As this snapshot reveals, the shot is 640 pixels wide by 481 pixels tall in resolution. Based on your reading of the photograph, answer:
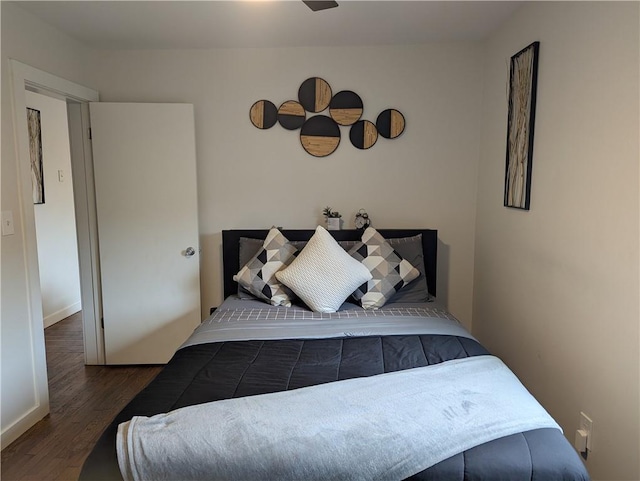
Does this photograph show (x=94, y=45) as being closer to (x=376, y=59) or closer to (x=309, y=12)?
(x=309, y=12)

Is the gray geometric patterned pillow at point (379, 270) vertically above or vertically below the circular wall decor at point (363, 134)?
below

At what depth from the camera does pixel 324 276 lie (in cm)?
260

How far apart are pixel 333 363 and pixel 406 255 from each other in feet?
4.28

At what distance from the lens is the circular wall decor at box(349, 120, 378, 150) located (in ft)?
10.6

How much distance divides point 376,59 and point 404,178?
90 centimetres

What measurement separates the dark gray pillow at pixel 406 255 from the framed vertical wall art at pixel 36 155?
2.52 m

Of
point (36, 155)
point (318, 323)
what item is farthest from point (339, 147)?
point (36, 155)

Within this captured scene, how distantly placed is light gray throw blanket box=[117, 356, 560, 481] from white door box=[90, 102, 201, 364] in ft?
6.62

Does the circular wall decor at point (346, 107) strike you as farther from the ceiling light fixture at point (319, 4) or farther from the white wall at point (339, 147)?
the ceiling light fixture at point (319, 4)

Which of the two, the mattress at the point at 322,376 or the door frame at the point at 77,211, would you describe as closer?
the mattress at the point at 322,376

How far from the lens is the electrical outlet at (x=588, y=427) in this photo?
185 cm

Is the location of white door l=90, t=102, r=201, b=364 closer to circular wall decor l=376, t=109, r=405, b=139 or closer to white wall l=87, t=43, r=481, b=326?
white wall l=87, t=43, r=481, b=326

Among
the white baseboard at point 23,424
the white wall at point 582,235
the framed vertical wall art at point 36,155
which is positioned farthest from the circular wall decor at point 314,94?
the framed vertical wall art at point 36,155

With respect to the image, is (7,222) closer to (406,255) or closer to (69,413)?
(69,413)
